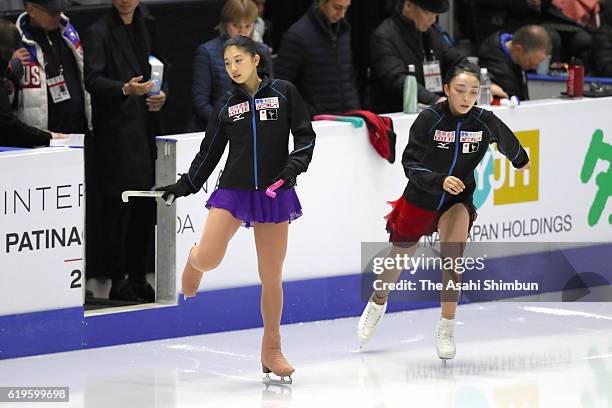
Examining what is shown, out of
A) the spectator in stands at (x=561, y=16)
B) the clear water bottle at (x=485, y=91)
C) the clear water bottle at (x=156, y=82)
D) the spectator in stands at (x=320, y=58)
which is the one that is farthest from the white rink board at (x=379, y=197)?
the spectator in stands at (x=561, y=16)

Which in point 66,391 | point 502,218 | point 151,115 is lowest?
point 66,391

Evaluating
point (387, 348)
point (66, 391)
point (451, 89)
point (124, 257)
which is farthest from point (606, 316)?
point (66, 391)

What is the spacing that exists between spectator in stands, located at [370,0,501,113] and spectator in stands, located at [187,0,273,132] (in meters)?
0.96

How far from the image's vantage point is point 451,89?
27.0ft

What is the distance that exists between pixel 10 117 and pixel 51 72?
1.73 feet

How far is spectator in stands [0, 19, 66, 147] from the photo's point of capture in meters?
8.80

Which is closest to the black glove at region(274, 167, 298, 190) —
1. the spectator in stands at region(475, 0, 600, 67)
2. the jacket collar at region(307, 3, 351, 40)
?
the jacket collar at region(307, 3, 351, 40)

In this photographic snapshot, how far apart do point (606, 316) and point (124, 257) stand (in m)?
3.08

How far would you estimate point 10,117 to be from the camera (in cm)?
883

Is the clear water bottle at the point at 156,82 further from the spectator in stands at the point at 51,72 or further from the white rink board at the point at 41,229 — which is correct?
the white rink board at the point at 41,229

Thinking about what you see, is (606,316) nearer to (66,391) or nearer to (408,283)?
(408,283)

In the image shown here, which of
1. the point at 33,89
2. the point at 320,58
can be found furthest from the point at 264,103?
the point at 320,58

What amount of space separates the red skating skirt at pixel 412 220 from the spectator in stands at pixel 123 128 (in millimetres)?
1651

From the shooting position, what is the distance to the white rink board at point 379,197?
9.42m
